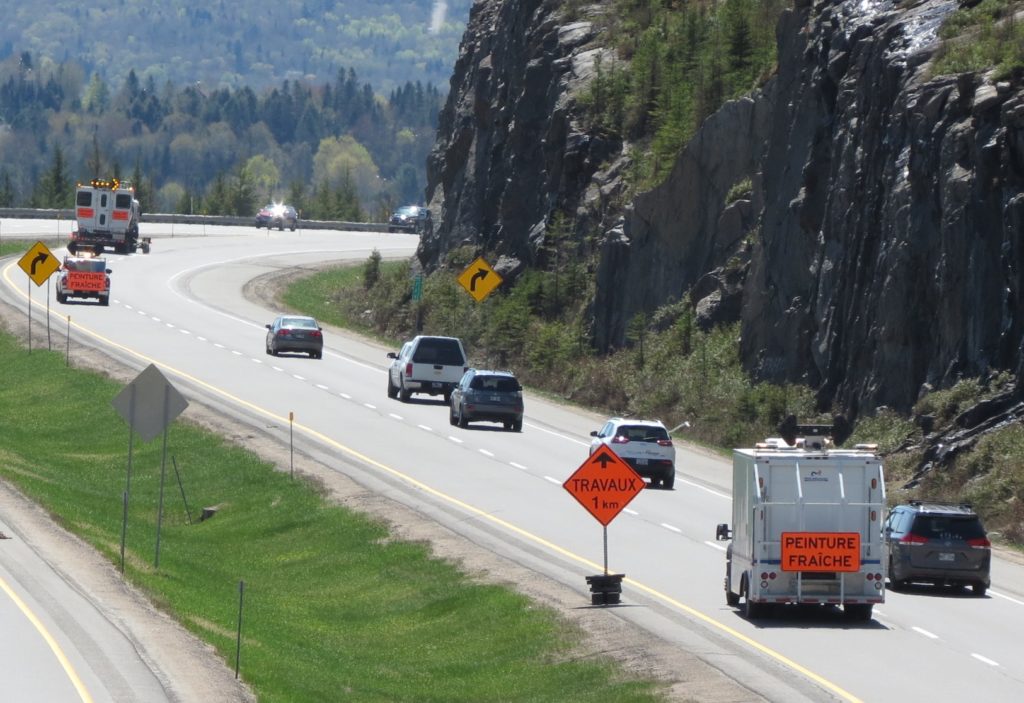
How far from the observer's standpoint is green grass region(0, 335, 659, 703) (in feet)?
68.7

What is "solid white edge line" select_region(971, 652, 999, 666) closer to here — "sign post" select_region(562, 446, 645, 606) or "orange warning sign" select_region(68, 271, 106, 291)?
"sign post" select_region(562, 446, 645, 606)

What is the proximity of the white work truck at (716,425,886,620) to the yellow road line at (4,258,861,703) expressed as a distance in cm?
99

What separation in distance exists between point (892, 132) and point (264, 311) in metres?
39.0

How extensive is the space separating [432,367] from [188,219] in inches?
3263

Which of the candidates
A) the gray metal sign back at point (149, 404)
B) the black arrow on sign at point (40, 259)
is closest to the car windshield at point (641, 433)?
the gray metal sign back at point (149, 404)

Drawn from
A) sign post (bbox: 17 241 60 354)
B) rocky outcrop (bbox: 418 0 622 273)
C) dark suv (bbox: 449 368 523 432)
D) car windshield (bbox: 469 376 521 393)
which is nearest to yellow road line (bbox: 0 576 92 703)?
dark suv (bbox: 449 368 523 432)

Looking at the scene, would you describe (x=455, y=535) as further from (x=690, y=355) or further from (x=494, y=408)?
(x=690, y=355)

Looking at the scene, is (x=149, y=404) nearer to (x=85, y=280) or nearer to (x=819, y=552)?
(x=819, y=552)

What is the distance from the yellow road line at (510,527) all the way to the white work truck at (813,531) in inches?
39.0

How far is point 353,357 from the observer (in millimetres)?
63000

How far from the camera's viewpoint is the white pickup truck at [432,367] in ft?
167

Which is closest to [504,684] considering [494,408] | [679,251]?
[494,408]

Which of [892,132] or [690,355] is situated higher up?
[892,132]

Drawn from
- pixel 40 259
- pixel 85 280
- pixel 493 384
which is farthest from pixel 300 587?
pixel 85 280
